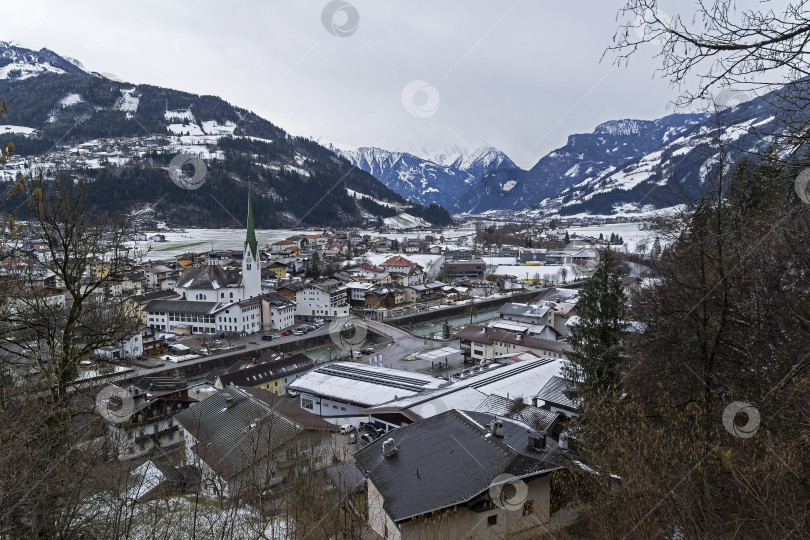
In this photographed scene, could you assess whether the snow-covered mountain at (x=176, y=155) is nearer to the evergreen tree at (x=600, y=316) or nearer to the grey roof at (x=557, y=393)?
the grey roof at (x=557, y=393)

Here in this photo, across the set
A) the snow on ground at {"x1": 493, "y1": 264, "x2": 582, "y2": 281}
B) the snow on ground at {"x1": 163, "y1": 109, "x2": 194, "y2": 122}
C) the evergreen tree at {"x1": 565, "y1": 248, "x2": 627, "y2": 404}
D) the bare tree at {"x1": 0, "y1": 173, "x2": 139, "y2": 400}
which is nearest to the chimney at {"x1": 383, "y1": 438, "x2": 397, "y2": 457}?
the bare tree at {"x1": 0, "y1": 173, "x2": 139, "y2": 400}

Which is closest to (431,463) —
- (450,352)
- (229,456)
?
(229,456)

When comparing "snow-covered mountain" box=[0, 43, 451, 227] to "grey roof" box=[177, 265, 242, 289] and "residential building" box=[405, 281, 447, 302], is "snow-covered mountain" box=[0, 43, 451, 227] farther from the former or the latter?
"residential building" box=[405, 281, 447, 302]

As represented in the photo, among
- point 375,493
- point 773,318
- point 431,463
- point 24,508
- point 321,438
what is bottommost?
point 321,438

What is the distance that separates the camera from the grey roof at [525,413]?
697 centimetres

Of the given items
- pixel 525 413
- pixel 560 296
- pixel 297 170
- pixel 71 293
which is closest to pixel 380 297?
pixel 560 296

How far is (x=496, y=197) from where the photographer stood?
17512 centimetres

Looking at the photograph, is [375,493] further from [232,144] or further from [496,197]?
[496,197]

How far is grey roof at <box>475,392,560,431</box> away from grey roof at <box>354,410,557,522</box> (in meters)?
1.33

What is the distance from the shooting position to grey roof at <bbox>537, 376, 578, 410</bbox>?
332 inches

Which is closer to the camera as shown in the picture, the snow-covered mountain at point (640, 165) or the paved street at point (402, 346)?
the snow-covered mountain at point (640, 165)

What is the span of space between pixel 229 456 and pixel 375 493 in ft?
5.95

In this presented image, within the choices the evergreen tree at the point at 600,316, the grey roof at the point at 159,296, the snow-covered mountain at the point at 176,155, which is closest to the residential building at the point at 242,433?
the evergreen tree at the point at 600,316

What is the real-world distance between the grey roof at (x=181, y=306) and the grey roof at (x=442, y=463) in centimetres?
1891
